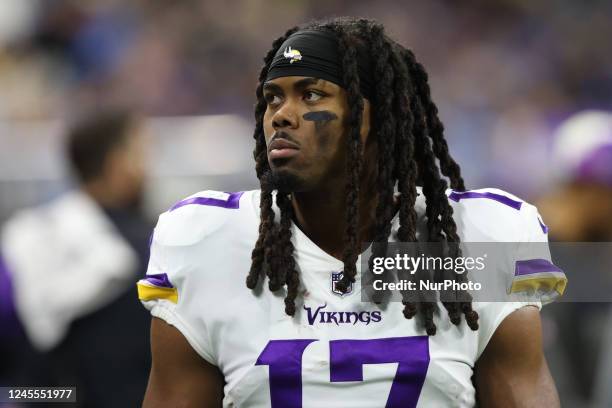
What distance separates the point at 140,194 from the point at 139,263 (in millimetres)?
416

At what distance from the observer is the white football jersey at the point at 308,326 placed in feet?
7.46

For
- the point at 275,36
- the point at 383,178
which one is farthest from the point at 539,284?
the point at 275,36

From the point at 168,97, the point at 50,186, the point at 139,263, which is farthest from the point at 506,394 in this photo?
the point at 168,97

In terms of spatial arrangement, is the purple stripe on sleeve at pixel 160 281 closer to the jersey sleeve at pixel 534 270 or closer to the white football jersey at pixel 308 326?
the white football jersey at pixel 308 326

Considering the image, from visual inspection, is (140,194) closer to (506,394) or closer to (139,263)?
(139,263)

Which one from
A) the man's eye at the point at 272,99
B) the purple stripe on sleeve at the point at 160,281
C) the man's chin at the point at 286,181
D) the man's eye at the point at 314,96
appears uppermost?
the man's eye at the point at 272,99

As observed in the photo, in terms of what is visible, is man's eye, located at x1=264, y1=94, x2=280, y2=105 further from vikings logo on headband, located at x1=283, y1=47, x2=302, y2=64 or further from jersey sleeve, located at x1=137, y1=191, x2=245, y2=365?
jersey sleeve, located at x1=137, y1=191, x2=245, y2=365

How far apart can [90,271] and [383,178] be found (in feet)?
4.91

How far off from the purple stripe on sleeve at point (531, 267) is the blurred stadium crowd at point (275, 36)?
3.24m

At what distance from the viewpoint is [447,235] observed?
2.40m

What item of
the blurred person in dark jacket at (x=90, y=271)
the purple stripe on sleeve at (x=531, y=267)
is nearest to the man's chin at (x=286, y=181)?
the purple stripe on sleeve at (x=531, y=267)

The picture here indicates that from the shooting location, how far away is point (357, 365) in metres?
2.27

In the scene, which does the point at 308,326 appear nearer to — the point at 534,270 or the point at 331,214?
the point at 331,214

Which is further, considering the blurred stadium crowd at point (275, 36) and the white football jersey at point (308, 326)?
the blurred stadium crowd at point (275, 36)
